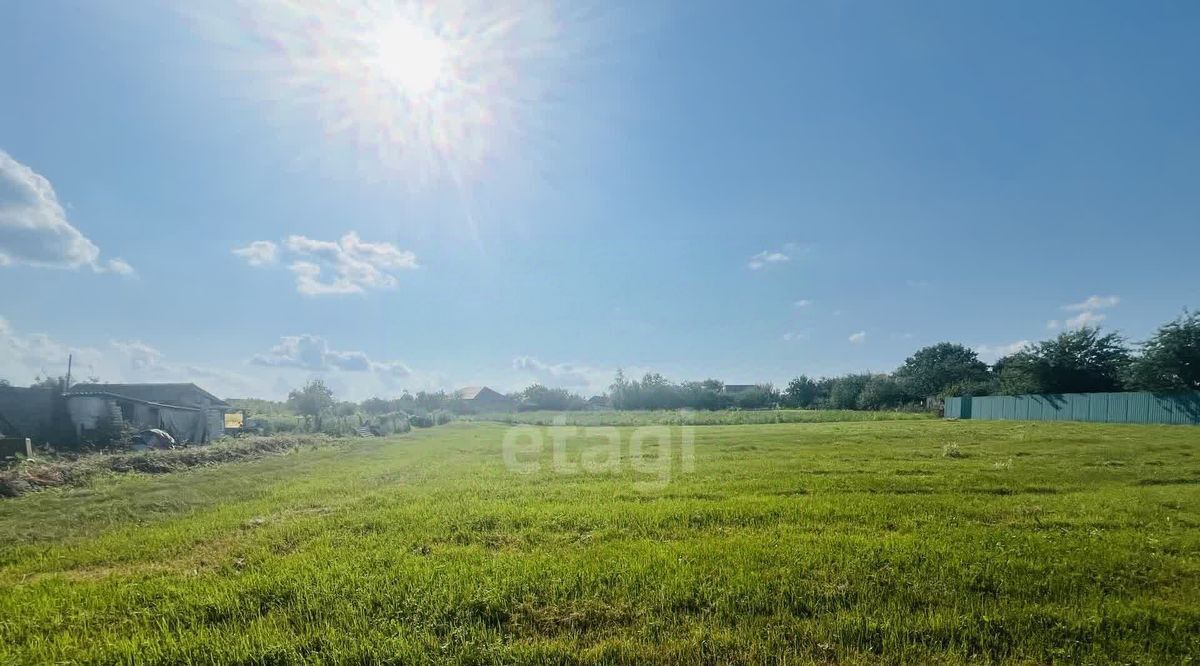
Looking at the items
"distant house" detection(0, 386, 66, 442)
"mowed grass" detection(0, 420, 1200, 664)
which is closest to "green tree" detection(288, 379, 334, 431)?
"distant house" detection(0, 386, 66, 442)

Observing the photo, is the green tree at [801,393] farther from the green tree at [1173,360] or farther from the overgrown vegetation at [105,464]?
the overgrown vegetation at [105,464]

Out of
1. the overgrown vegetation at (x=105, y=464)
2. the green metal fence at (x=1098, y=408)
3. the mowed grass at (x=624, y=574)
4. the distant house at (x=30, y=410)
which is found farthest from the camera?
the green metal fence at (x=1098, y=408)

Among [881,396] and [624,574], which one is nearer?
[624,574]

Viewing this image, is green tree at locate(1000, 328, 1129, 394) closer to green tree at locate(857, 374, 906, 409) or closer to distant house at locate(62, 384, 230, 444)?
green tree at locate(857, 374, 906, 409)

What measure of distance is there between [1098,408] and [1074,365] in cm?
1087

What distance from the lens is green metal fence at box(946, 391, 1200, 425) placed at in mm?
28906

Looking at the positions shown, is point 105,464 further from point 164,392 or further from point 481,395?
point 481,395

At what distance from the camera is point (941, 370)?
72000 mm

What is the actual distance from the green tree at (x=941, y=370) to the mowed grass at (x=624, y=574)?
6608cm

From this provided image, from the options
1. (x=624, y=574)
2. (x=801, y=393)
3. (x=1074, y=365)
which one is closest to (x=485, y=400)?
(x=801, y=393)

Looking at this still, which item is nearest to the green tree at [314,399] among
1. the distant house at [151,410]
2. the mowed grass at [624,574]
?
the distant house at [151,410]

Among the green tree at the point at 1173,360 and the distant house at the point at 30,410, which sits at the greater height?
the green tree at the point at 1173,360

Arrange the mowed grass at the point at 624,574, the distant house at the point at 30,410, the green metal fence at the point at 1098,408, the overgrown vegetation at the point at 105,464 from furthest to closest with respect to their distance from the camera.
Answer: the green metal fence at the point at 1098,408 < the distant house at the point at 30,410 < the overgrown vegetation at the point at 105,464 < the mowed grass at the point at 624,574

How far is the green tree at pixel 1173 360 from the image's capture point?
3222 centimetres
